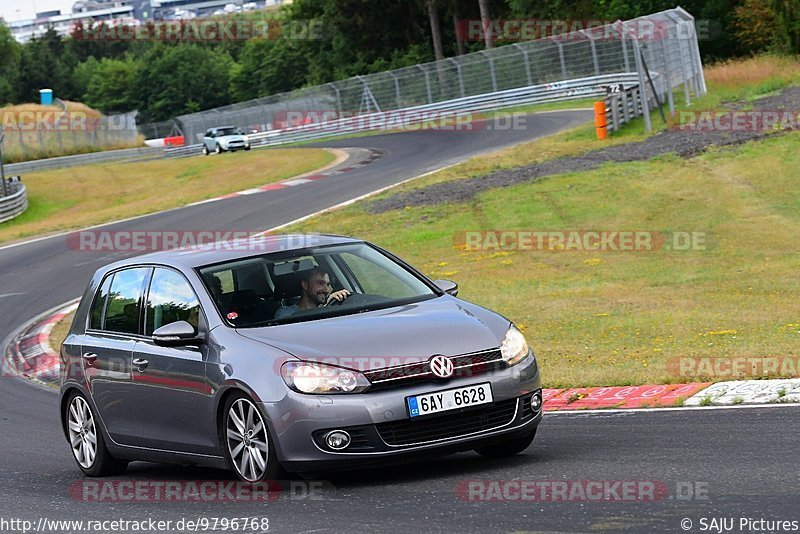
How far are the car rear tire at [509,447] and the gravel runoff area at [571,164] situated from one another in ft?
66.2

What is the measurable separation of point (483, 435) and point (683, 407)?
2622mm

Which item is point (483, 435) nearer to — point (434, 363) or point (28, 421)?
point (434, 363)

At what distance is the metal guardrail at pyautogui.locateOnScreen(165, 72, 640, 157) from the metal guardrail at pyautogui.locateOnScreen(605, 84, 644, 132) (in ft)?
39.5

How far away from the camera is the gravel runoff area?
28755mm

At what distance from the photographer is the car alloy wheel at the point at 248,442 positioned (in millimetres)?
7043

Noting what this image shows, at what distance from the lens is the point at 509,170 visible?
3108 cm

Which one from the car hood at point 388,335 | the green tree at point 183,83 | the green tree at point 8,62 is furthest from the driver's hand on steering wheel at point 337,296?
the green tree at point 8,62

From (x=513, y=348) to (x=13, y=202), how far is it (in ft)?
121

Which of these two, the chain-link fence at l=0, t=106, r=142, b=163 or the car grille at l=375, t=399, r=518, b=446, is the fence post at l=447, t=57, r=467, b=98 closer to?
the chain-link fence at l=0, t=106, r=142, b=163

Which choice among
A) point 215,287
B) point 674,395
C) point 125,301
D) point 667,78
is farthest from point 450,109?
point 215,287

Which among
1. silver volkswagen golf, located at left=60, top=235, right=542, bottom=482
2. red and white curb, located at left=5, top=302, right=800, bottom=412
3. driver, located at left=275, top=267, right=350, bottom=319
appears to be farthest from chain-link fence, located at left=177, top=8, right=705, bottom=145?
driver, located at left=275, top=267, right=350, bottom=319

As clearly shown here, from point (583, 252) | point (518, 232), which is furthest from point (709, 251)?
point (518, 232)

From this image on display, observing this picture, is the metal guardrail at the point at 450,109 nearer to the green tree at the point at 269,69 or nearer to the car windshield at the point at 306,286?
the car windshield at the point at 306,286

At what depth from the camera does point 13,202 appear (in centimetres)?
4162
